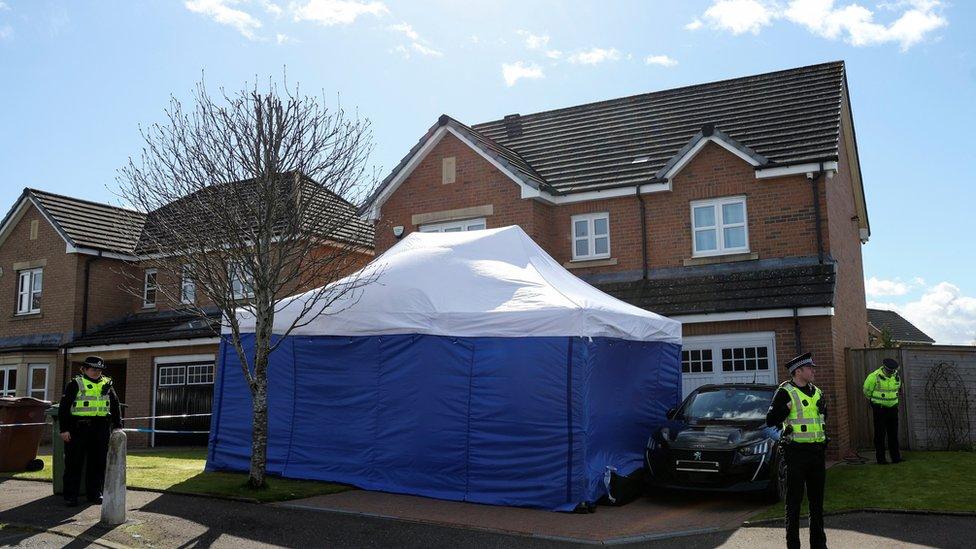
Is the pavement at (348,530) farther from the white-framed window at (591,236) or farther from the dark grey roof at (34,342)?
the dark grey roof at (34,342)

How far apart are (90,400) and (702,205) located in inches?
467

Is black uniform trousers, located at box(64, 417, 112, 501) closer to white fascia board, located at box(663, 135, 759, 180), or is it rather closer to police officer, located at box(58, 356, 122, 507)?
police officer, located at box(58, 356, 122, 507)

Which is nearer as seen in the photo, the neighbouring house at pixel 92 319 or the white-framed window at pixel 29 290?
the neighbouring house at pixel 92 319

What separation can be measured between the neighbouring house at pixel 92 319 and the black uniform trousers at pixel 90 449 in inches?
386

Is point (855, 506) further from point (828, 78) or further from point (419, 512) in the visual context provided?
point (828, 78)

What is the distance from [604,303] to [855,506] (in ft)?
12.9

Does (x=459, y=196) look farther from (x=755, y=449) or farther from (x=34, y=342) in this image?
(x=34, y=342)

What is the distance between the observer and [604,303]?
11.2m

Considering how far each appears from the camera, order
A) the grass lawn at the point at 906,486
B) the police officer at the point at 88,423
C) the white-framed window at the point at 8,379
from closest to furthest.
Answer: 1. the grass lawn at the point at 906,486
2. the police officer at the point at 88,423
3. the white-framed window at the point at 8,379

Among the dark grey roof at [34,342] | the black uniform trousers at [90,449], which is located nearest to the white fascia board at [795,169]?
the black uniform trousers at [90,449]

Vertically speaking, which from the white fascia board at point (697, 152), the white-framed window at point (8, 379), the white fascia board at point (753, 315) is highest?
the white fascia board at point (697, 152)

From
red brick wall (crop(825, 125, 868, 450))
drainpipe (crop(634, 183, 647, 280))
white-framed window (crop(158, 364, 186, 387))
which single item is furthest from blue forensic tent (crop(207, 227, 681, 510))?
white-framed window (crop(158, 364, 186, 387))

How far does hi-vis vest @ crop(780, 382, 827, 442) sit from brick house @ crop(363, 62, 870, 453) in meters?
6.71

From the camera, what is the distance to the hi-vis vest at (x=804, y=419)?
24.5ft
